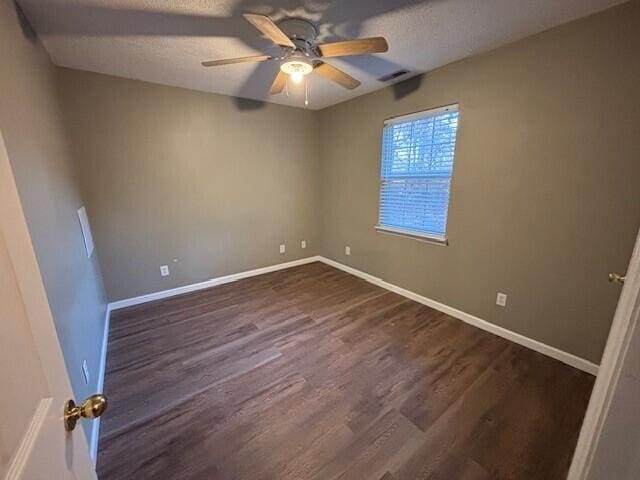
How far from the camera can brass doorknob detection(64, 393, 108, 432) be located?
22.7 inches

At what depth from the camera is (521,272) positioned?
2152 mm

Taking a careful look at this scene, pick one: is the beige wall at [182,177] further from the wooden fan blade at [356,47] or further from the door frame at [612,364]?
the door frame at [612,364]

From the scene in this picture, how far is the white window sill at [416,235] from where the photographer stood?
2.66 meters

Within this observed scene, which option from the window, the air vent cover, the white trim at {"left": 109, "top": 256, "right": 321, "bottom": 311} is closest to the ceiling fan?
the air vent cover

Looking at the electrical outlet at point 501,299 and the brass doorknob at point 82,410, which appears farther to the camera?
the electrical outlet at point 501,299

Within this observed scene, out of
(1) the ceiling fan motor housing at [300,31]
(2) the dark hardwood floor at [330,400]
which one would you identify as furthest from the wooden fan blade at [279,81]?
(2) the dark hardwood floor at [330,400]

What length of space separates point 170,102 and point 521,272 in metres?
3.77

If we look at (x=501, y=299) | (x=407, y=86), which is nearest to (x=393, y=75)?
(x=407, y=86)

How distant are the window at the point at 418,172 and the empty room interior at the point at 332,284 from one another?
0.08ft

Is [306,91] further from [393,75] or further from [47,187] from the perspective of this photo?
[47,187]

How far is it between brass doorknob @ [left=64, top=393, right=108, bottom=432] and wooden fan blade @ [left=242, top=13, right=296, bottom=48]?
1.62m

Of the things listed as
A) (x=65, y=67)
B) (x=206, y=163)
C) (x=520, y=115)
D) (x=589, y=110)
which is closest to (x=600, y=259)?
(x=589, y=110)

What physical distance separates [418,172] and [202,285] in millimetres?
2930

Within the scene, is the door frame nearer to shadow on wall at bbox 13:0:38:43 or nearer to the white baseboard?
the white baseboard
